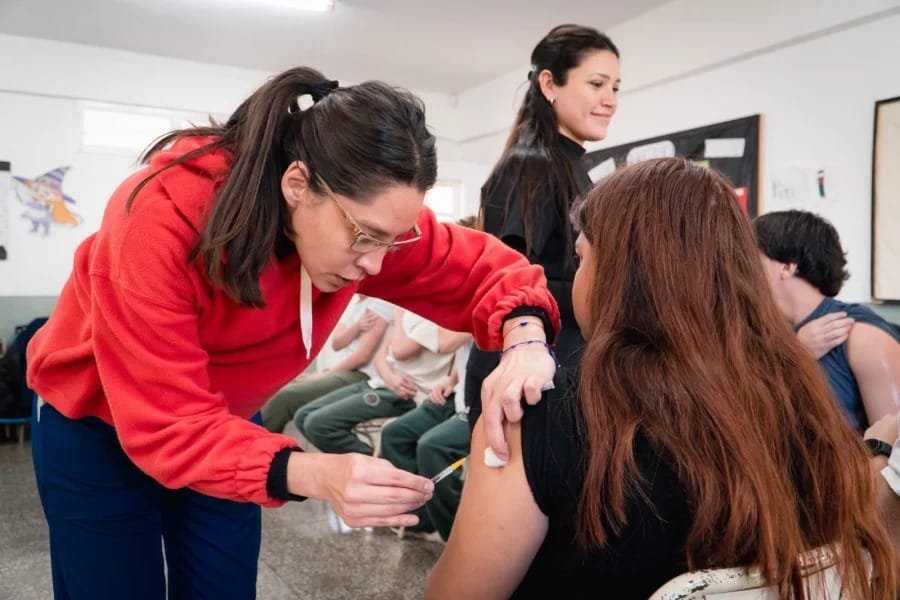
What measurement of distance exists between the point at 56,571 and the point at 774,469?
1.07 meters

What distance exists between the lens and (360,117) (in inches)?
37.1

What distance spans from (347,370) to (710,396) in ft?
10.2

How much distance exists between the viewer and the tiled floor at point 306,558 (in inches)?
90.9

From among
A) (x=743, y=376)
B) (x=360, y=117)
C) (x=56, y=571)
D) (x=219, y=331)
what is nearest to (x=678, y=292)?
(x=743, y=376)

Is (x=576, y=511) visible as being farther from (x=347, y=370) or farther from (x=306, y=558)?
(x=347, y=370)

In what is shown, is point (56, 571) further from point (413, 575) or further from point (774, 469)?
point (413, 575)

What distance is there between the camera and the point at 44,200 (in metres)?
5.17

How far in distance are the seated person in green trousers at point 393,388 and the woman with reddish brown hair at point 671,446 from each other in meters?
2.08

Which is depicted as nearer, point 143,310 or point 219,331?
point 143,310

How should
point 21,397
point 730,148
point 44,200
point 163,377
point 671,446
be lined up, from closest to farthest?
point 671,446
point 163,377
point 730,148
point 21,397
point 44,200

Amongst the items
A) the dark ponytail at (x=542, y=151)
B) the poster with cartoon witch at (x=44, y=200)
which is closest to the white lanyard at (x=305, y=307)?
the dark ponytail at (x=542, y=151)

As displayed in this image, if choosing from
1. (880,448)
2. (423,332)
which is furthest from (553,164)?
(423,332)

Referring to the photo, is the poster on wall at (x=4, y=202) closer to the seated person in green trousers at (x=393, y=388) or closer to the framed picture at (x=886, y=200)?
the seated person in green trousers at (x=393, y=388)

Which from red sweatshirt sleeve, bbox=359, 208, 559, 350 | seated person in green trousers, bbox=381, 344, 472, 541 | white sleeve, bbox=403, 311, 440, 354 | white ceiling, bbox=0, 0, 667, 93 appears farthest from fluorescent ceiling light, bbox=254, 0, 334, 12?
red sweatshirt sleeve, bbox=359, 208, 559, 350
